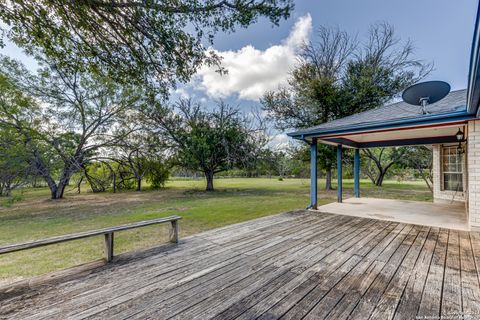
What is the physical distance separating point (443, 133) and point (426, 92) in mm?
2512

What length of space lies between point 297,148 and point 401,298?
1393cm

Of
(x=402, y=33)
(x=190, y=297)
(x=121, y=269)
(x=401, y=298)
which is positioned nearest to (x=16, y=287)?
(x=121, y=269)

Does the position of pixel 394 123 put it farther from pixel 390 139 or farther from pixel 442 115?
pixel 390 139

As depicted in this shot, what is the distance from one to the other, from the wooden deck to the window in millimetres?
5027

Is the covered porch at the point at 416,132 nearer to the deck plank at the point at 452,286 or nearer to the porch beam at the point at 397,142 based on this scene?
the porch beam at the point at 397,142

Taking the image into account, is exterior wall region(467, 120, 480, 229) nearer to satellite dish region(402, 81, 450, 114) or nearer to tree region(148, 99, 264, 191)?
satellite dish region(402, 81, 450, 114)

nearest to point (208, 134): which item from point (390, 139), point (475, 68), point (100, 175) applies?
point (390, 139)

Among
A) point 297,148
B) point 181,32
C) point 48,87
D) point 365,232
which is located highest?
point 48,87

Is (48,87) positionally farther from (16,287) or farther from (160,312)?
(160,312)

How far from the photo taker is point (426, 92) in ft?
15.2

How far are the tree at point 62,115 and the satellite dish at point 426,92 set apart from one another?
1179 centimetres

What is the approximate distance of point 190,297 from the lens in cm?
197

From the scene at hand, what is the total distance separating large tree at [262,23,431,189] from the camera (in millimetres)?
12594

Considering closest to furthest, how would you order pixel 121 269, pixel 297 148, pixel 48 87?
pixel 121 269, pixel 48 87, pixel 297 148
